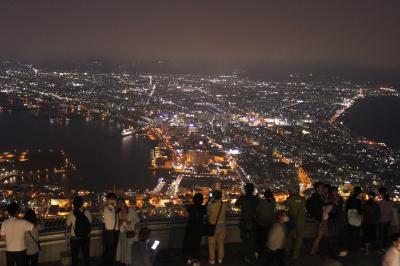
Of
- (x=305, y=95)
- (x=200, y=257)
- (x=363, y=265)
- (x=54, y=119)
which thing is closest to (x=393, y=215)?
(x=363, y=265)

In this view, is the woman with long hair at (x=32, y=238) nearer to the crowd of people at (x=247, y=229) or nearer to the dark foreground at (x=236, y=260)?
the crowd of people at (x=247, y=229)

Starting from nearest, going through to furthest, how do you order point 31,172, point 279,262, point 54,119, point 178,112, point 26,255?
point 26,255, point 279,262, point 31,172, point 54,119, point 178,112

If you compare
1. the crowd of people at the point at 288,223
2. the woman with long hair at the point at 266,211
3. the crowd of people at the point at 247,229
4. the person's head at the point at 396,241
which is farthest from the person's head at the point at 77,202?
the person's head at the point at 396,241

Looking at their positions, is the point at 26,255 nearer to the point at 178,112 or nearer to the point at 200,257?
the point at 200,257

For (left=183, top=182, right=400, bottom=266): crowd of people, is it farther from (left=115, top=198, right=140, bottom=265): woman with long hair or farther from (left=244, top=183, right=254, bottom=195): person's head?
(left=115, top=198, right=140, bottom=265): woman with long hair

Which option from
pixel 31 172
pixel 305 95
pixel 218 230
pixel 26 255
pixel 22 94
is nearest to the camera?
pixel 26 255

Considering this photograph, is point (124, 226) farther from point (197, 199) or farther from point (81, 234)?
point (197, 199)

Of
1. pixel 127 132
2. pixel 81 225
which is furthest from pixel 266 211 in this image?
pixel 127 132
